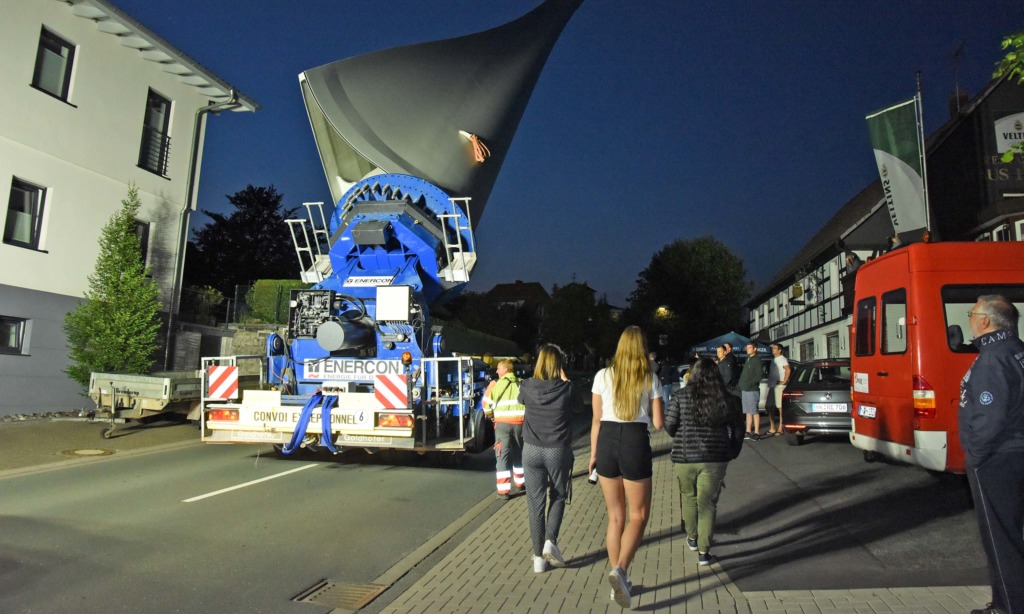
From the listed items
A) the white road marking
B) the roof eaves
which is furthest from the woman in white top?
the roof eaves

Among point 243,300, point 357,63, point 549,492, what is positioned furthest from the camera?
point 243,300

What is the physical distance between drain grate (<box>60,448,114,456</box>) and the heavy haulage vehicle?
113 inches

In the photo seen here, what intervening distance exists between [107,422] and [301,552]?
10736mm

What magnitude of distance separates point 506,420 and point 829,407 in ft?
20.1

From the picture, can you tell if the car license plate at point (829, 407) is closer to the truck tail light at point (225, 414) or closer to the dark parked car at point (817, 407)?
the dark parked car at point (817, 407)

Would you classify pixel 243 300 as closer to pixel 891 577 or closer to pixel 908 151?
pixel 908 151

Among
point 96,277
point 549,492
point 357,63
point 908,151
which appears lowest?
point 549,492

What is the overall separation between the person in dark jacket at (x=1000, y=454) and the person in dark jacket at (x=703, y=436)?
1.70 meters

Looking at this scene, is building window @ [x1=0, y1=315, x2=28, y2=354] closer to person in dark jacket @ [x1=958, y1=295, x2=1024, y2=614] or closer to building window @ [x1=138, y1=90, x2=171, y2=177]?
building window @ [x1=138, y1=90, x2=171, y2=177]

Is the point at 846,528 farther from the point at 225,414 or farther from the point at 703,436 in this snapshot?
the point at 225,414

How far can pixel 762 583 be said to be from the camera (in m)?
4.81

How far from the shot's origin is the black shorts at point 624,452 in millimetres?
4461

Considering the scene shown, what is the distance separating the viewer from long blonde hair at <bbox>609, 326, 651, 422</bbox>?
4559 mm

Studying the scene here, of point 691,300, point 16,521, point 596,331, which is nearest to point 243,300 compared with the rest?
point 16,521
